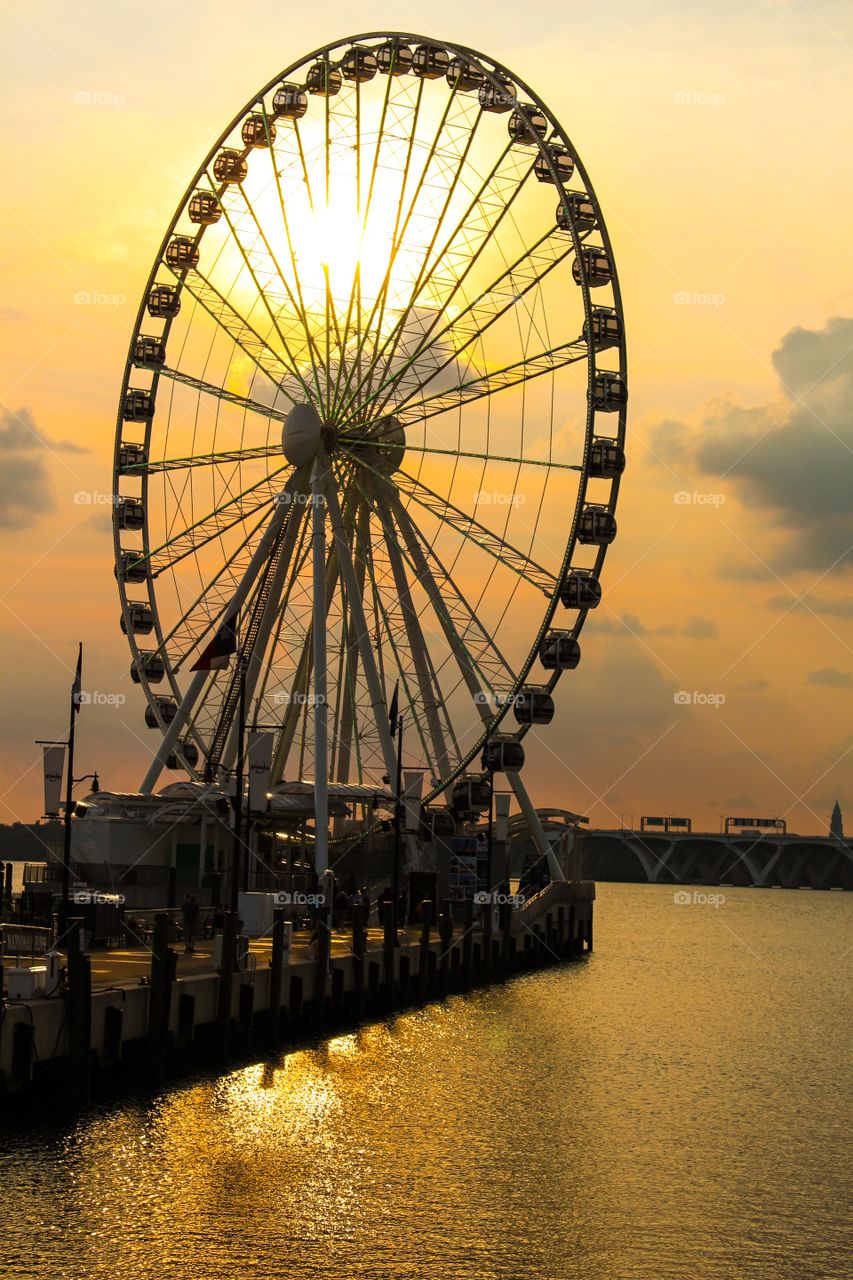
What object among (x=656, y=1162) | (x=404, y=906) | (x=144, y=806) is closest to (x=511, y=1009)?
(x=404, y=906)

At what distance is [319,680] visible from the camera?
6762 cm

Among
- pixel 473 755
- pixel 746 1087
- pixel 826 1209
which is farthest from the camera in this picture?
pixel 473 755

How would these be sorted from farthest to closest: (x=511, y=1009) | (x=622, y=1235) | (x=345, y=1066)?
(x=511, y=1009), (x=345, y=1066), (x=622, y=1235)

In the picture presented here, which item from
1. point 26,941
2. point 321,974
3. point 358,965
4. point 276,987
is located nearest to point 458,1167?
point 276,987

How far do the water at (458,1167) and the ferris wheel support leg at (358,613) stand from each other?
41.8 ft

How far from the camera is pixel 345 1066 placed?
167ft

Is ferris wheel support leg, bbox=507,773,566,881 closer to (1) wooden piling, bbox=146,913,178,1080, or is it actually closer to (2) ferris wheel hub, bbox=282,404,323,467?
(2) ferris wheel hub, bbox=282,404,323,467

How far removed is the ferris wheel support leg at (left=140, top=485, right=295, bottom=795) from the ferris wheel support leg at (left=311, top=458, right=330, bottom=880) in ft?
7.32

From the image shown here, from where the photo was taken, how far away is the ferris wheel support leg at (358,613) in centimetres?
7019

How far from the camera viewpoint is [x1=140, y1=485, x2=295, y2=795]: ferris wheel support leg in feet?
237

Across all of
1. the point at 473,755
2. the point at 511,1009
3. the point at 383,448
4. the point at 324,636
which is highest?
the point at 383,448

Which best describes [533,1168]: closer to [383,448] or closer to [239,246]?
[383,448]

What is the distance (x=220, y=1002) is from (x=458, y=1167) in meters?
8.84

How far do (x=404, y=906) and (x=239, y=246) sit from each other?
2689 cm
